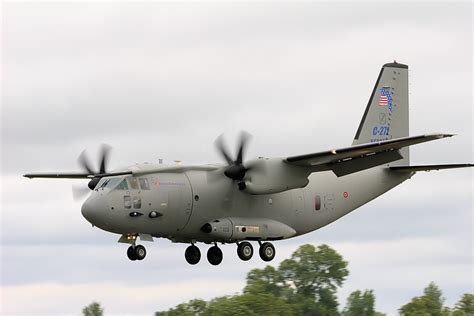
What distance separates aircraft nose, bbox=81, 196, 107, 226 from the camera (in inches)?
2019

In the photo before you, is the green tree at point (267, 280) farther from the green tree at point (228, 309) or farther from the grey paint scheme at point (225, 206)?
the grey paint scheme at point (225, 206)

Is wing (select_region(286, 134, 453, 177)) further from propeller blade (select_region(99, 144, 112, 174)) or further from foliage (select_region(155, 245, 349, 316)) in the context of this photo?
foliage (select_region(155, 245, 349, 316))

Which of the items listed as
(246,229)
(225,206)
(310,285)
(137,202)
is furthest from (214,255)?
(310,285)

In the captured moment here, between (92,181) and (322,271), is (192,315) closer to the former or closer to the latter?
(322,271)

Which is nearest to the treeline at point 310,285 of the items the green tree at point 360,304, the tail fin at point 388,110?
the green tree at point 360,304

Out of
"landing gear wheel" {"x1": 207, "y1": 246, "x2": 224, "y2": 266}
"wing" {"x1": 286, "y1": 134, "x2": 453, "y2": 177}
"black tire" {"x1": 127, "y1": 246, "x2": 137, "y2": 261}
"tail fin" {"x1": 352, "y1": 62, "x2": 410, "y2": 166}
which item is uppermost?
"tail fin" {"x1": 352, "y1": 62, "x2": 410, "y2": 166}

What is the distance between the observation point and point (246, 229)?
53.9 m

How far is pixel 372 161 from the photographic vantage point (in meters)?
53.3

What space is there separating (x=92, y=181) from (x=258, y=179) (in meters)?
7.59

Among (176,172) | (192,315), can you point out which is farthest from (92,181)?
(192,315)

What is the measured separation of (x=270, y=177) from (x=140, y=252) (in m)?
6.02

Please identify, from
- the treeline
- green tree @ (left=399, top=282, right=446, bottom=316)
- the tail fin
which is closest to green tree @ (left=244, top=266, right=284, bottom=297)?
the treeline

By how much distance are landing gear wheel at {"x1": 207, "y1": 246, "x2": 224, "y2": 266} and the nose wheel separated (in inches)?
138

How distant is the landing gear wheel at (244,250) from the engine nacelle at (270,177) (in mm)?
2477
